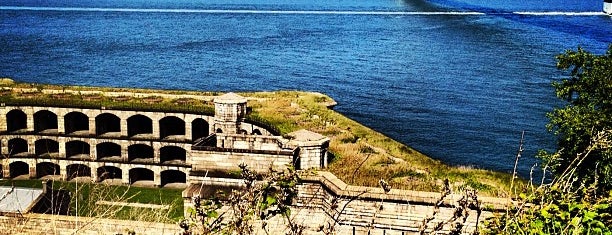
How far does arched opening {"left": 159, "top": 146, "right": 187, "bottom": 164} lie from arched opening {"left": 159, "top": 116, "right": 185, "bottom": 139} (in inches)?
37.4

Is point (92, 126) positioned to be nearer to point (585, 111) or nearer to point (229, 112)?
point (229, 112)

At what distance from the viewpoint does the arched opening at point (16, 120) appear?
146 ft

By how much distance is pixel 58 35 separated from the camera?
93.8m

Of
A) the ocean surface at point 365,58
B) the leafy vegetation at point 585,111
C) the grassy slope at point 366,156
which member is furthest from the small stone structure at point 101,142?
the leafy vegetation at point 585,111

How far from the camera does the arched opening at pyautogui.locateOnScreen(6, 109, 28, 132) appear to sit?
146 feet

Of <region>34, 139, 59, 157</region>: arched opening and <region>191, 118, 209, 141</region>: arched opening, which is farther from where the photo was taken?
<region>34, 139, 59, 157</region>: arched opening

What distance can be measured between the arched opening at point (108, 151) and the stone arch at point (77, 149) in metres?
0.88

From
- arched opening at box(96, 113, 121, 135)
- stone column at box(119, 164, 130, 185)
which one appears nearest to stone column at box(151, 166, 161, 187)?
stone column at box(119, 164, 130, 185)

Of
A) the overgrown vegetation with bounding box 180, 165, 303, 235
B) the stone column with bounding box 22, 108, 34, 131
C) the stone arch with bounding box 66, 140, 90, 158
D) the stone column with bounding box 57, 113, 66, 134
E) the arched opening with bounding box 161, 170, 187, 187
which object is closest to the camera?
the overgrown vegetation with bounding box 180, 165, 303, 235

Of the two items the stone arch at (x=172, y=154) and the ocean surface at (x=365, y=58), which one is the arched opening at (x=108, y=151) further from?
the ocean surface at (x=365, y=58)

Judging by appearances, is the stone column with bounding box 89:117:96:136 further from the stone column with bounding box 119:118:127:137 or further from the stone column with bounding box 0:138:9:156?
the stone column with bounding box 0:138:9:156

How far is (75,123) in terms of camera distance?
46.7 m

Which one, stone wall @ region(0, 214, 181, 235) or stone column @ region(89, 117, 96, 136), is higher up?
stone wall @ region(0, 214, 181, 235)

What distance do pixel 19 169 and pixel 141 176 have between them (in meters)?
7.77
